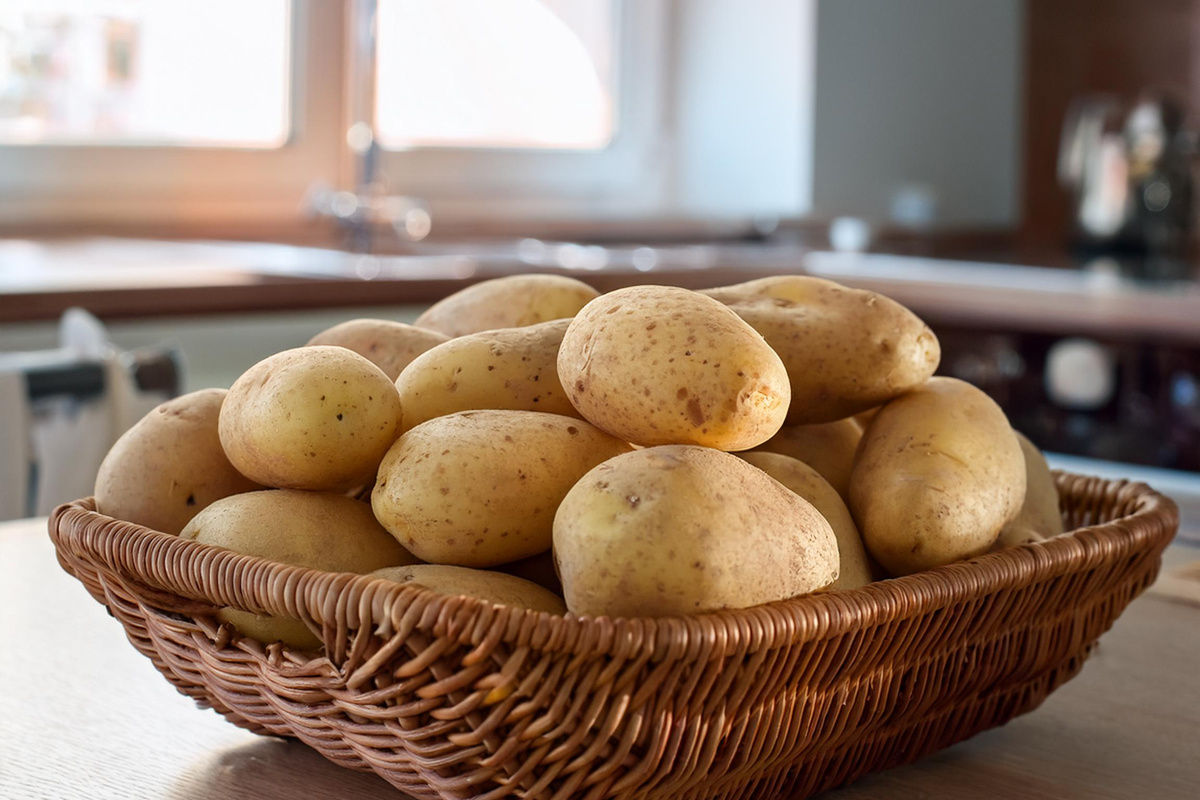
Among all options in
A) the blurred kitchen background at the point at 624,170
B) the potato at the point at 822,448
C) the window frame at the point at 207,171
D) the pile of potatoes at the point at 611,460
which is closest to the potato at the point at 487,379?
the pile of potatoes at the point at 611,460

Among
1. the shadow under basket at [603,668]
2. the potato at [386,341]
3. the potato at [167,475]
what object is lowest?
the shadow under basket at [603,668]

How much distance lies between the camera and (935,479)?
23.8 inches

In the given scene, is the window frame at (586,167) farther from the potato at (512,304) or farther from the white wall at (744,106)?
the potato at (512,304)

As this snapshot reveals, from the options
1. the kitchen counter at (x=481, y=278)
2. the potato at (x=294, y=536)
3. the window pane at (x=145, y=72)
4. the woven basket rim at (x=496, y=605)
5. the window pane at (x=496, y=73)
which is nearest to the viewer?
the woven basket rim at (x=496, y=605)

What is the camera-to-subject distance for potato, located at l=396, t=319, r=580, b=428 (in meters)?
0.63

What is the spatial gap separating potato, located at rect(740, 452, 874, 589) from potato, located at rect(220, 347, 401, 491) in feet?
0.53

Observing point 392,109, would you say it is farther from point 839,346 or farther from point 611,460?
point 611,460

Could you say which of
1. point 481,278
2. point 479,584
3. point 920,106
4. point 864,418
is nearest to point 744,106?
point 920,106

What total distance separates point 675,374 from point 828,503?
4.2 inches

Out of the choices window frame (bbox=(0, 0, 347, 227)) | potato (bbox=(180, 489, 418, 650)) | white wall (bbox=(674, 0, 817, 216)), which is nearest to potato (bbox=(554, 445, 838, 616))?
potato (bbox=(180, 489, 418, 650))

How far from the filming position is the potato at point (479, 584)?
20.7 inches

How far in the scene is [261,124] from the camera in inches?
105

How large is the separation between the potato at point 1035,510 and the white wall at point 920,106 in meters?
2.39

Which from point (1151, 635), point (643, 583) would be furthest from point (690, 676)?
point (1151, 635)
